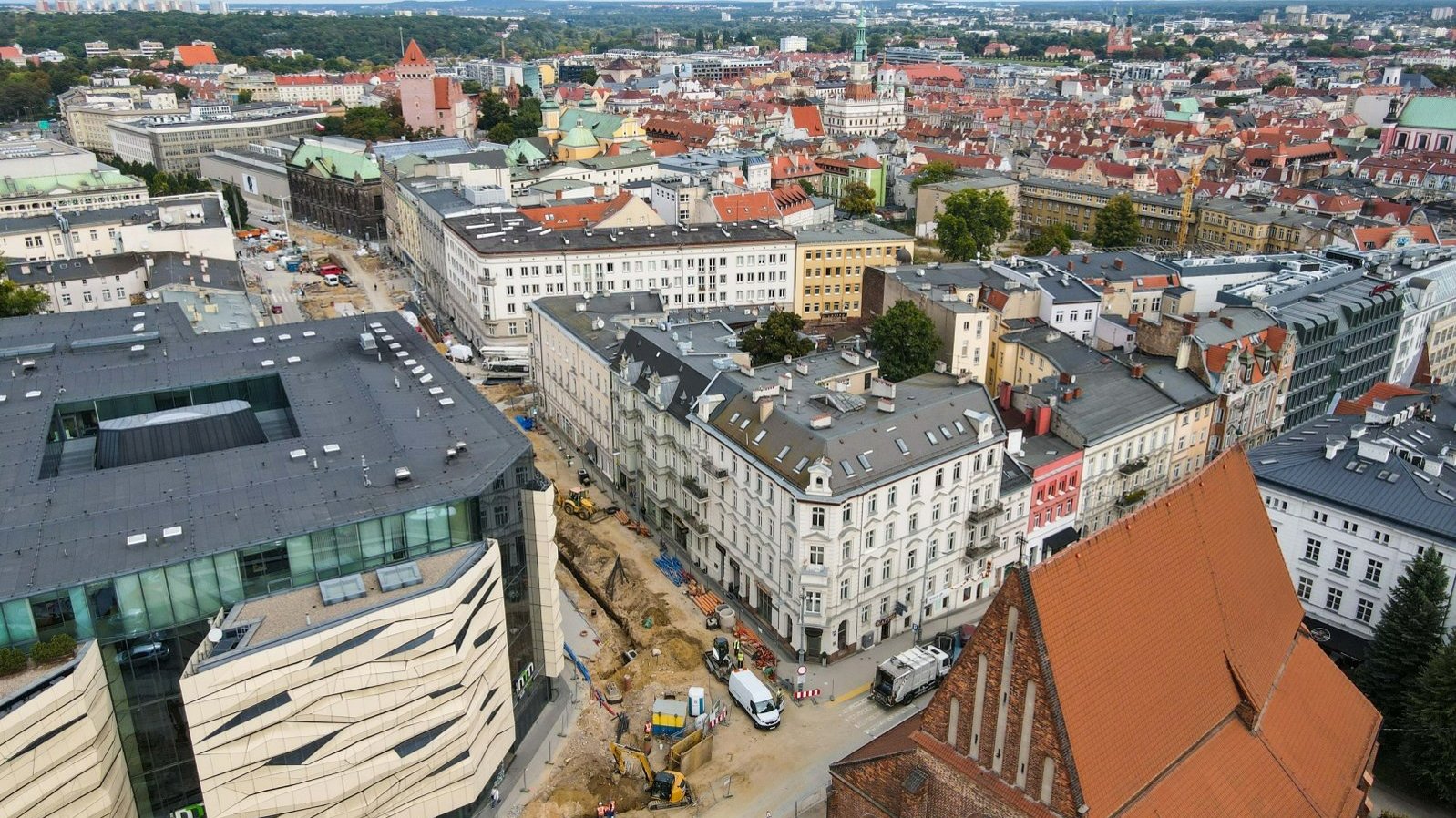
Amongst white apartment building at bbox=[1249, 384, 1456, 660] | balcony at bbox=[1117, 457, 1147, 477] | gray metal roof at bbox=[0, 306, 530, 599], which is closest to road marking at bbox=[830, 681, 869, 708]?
gray metal roof at bbox=[0, 306, 530, 599]

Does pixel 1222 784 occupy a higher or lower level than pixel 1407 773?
higher

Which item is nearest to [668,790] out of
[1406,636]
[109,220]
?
[1406,636]

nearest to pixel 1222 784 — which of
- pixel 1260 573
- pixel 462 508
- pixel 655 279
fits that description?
pixel 1260 573

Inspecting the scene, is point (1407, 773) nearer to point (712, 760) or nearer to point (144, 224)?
point (712, 760)

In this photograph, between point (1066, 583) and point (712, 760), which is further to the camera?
point (712, 760)

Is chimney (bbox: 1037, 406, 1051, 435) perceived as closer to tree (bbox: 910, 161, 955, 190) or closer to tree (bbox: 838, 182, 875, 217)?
tree (bbox: 838, 182, 875, 217)

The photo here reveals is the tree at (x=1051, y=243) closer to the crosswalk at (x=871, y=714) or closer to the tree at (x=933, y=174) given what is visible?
the tree at (x=933, y=174)
